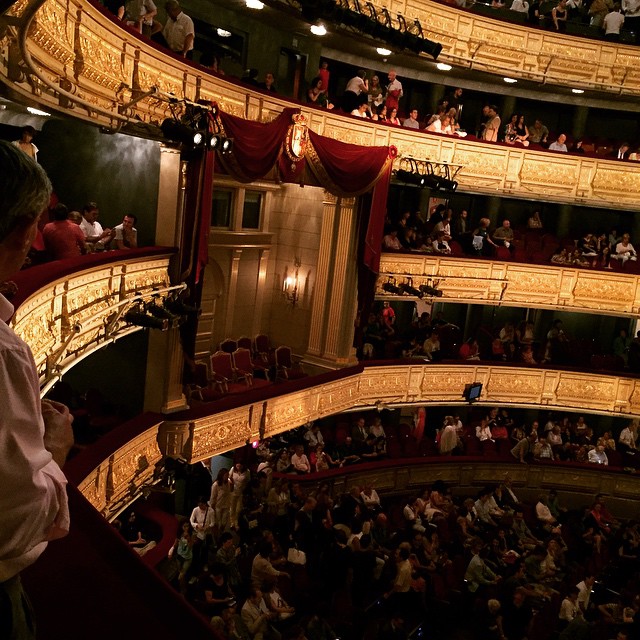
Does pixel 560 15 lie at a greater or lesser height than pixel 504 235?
greater

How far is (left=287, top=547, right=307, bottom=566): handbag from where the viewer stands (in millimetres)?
9438

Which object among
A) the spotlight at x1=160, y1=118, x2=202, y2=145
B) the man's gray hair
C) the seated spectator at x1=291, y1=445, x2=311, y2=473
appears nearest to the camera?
the man's gray hair

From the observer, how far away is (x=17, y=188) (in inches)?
44.3

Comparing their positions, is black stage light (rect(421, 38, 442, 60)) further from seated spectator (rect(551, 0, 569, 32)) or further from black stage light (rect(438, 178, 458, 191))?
seated spectator (rect(551, 0, 569, 32))

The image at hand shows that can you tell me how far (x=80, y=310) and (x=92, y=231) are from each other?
1544mm

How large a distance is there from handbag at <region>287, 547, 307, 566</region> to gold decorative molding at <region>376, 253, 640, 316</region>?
7.09 metres

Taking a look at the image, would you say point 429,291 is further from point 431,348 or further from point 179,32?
point 179,32

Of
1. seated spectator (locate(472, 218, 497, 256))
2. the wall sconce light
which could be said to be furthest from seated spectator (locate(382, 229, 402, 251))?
seated spectator (locate(472, 218, 497, 256))

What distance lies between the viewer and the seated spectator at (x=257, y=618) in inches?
294

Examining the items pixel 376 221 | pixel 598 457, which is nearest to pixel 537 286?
pixel 598 457

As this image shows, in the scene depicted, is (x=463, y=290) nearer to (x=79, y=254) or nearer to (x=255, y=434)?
(x=255, y=434)

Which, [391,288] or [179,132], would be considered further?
[391,288]

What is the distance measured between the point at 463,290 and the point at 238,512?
23.6 feet

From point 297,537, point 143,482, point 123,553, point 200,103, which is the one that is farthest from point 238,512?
point 123,553
